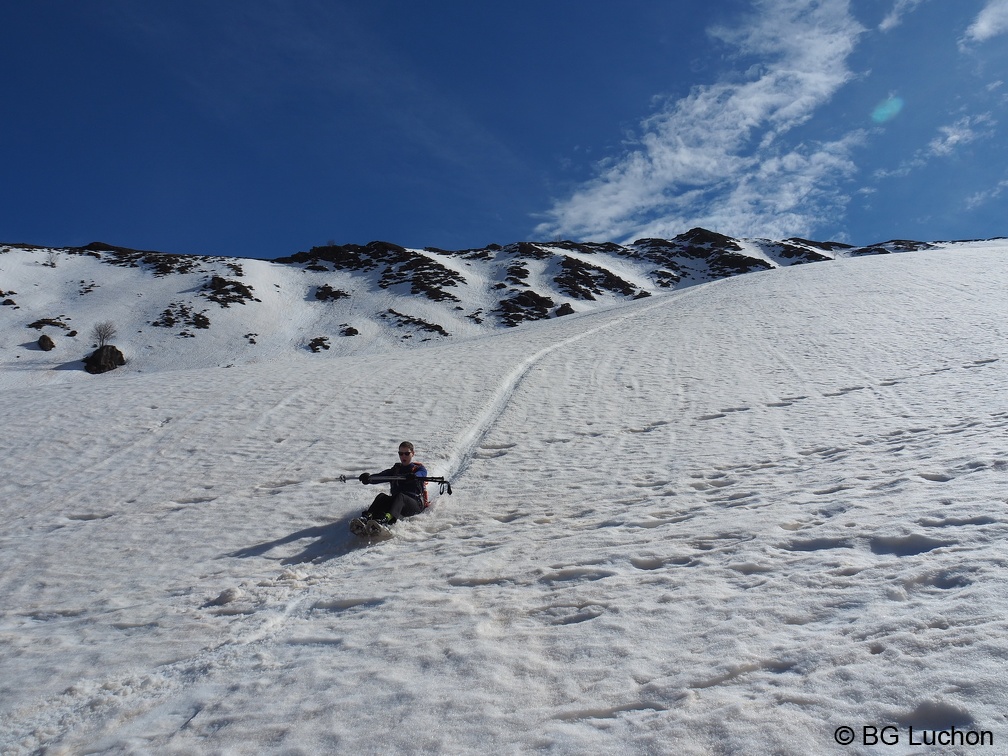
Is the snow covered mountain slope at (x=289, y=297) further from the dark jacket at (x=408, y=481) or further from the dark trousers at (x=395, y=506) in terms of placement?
the dark trousers at (x=395, y=506)

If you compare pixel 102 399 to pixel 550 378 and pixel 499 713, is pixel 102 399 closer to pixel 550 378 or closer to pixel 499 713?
pixel 550 378

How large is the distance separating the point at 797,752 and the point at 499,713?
1907 millimetres

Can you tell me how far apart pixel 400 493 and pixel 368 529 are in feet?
2.71

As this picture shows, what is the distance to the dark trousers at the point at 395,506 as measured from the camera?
27.9ft

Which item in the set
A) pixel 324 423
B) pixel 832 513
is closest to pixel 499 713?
pixel 832 513

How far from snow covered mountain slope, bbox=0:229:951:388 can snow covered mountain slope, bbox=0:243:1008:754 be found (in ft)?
136

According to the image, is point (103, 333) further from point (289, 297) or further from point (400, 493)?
point (400, 493)

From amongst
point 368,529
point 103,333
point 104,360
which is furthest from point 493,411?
point 103,333

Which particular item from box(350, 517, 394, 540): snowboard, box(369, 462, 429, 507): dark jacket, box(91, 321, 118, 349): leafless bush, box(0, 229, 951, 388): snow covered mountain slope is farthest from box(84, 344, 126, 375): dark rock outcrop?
box(350, 517, 394, 540): snowboard

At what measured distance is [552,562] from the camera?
6.54m

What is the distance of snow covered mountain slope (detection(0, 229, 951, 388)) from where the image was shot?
177ft

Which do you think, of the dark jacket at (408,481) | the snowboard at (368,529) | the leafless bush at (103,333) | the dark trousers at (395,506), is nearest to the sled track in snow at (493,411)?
the dark jacket at (408,481)

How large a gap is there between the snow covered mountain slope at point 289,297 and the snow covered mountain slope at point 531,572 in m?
41.5

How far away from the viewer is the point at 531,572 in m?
6.34
